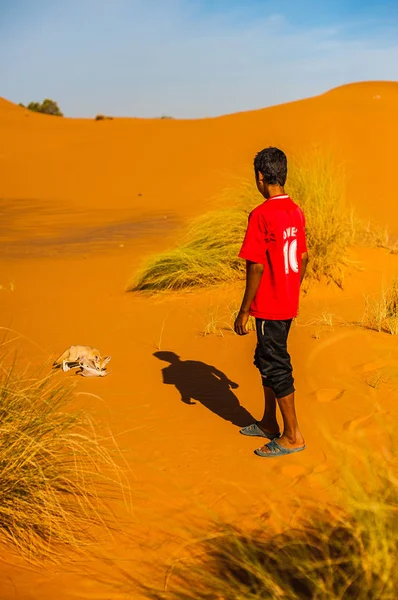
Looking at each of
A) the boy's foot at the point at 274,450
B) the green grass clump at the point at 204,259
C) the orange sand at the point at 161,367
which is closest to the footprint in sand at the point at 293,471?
the orange sand at the point at 161,367

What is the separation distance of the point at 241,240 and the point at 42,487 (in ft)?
17.2

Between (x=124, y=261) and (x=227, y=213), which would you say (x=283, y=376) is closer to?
(x=227, y=213)

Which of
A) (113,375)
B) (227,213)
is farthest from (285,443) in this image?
(227,213)

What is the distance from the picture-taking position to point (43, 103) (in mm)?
60375

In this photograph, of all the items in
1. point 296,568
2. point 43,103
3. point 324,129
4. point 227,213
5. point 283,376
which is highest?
point 43,103

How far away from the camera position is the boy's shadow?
5.00 m

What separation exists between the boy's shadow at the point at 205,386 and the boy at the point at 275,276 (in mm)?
663

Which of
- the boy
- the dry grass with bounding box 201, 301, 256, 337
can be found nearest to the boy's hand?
the boy

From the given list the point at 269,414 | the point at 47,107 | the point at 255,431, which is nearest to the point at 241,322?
the point at 269,414

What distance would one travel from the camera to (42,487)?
3473 mm

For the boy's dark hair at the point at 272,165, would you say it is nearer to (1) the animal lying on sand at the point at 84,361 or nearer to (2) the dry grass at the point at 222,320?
(1) the animal lying on sand at the point at 84,361

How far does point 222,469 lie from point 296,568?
1.14m

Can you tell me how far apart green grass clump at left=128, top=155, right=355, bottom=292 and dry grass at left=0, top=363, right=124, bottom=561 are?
4.48 metres

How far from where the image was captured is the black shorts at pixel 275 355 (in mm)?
4145
